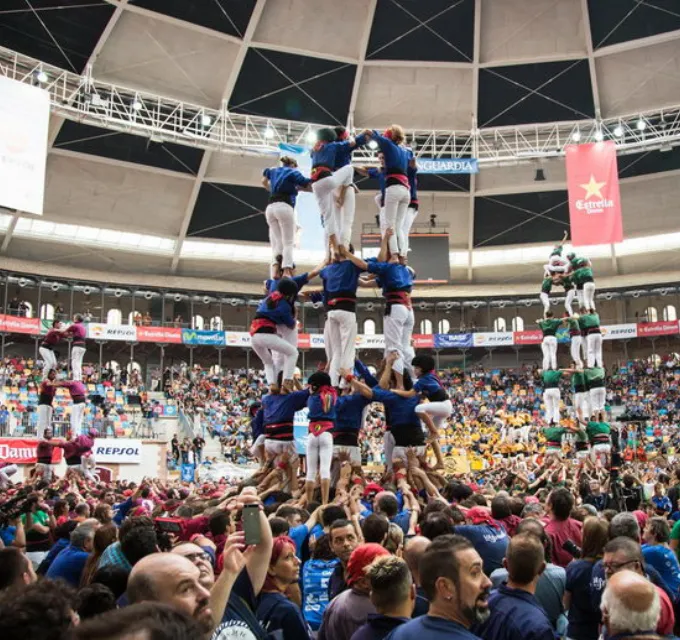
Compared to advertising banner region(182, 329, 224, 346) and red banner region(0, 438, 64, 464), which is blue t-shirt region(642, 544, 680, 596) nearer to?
red banner region(0, 438, 64, 464)

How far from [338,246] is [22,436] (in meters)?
18.3

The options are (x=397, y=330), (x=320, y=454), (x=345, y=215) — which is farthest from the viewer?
(x=345, y=215)

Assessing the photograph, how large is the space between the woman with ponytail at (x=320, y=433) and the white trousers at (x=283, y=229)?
3072 millimetres

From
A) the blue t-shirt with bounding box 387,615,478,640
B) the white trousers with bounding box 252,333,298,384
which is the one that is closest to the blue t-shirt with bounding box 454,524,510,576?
the blue t-shirt with bounding box 387,615,478,640

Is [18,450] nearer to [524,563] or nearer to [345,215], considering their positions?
[345,215]

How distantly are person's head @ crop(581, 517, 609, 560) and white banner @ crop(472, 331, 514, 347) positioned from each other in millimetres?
37544

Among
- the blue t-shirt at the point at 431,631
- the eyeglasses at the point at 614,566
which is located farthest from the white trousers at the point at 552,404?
the blue t-shirt at the point at 431,631

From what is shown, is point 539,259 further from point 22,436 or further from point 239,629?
point 239,629

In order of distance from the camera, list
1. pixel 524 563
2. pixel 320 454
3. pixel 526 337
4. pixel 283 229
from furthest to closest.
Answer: pixel 526 337, pixel 283 229, pixel 320 454, pixel 524 563

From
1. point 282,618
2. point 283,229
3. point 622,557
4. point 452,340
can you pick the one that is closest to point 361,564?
point 282,618

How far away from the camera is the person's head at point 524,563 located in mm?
3676

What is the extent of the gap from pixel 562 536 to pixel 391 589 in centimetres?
307

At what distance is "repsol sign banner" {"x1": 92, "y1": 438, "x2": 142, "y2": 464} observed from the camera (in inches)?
1003

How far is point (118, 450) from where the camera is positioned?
2592cm
